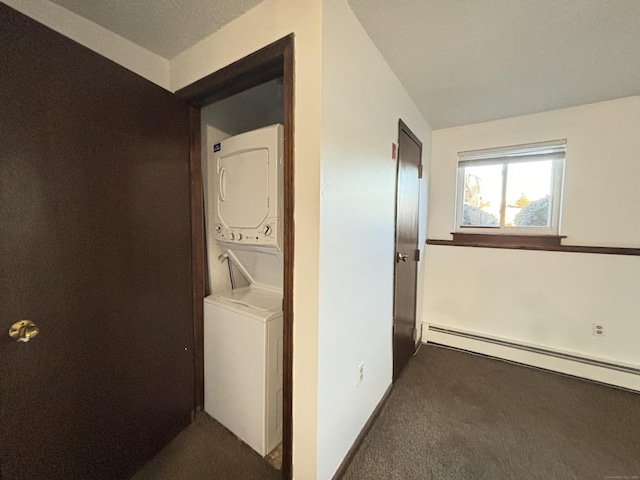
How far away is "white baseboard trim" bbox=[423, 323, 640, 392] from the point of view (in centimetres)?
188

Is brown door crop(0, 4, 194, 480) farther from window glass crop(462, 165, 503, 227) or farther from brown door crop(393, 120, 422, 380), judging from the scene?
window glass crop(462, 165, 503, 227)

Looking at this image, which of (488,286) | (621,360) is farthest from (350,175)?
(621,360)

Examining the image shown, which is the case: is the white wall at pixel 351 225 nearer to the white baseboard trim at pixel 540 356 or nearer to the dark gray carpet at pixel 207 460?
the dark gray carpet at pixel 207 460

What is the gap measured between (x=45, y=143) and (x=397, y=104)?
182 centimetres

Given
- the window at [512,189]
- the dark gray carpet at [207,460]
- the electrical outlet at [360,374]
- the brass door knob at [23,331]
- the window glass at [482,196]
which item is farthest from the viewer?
the window glass at [482,196]

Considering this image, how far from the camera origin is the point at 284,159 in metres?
1.04

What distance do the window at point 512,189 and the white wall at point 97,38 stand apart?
8.51 feet

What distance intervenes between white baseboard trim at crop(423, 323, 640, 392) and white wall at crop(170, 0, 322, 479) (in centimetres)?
195

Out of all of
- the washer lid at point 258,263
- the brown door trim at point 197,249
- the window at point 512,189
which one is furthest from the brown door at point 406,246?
the brown door trim at point 197,249

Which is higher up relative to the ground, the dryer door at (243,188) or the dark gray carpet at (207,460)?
the dryer door at (243,188)

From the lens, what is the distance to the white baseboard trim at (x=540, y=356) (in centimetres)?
188

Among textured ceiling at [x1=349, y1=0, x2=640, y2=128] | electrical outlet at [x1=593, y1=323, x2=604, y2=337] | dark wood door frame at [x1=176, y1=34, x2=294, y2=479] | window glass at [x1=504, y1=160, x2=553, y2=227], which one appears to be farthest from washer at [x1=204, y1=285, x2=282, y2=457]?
electrical outlet at [x1=593, y1=323, x2=604, y2=337]

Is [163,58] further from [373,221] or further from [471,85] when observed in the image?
[471,85]

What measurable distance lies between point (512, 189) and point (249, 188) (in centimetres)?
242
